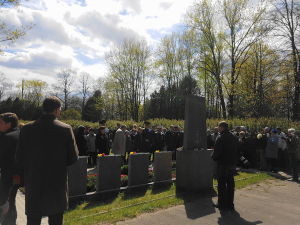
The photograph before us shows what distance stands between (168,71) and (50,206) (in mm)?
42406

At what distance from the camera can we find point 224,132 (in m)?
6.74

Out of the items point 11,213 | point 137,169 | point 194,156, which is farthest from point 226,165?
point 11,213

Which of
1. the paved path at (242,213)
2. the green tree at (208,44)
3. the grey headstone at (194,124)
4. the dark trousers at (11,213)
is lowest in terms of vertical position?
the paved path at (242,213)

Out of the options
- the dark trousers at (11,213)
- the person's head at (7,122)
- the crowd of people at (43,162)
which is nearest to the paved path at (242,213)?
the crowd of people at (43,162)

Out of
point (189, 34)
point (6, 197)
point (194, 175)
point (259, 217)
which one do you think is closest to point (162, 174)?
point (194, 175)

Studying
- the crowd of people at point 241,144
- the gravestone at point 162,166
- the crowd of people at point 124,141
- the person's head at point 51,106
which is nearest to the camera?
the person's head at point 51,106

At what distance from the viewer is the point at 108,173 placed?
7.96m

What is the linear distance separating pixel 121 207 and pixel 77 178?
144 centimetres

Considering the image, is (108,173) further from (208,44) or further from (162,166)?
(208,44)

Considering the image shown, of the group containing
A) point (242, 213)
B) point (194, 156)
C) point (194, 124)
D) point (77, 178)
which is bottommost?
point (242, 213)

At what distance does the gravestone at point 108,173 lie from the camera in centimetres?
782

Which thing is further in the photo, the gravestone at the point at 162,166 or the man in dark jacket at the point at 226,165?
the gravestone at the point at 162,166

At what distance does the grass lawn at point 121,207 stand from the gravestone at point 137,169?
1.33 feet

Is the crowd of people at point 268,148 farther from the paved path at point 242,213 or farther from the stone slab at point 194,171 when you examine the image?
the stone slab at point 194,171
